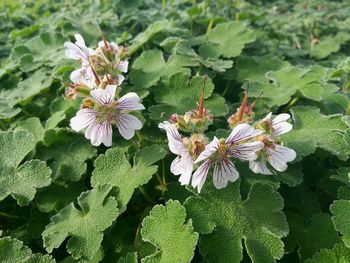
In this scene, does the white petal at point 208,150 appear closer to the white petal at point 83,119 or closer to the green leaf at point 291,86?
the white petal at point 83,119

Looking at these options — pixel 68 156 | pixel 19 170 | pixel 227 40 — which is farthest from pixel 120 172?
pixel 227 40

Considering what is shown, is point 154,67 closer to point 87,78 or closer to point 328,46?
point 87,78

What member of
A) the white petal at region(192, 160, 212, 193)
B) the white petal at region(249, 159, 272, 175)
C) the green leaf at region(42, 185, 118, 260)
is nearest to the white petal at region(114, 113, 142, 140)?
the green leaf at region(42, 185, 118, 260)

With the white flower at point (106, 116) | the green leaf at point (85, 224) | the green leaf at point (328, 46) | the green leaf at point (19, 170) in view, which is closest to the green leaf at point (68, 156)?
the green leaf at point (19, 170)

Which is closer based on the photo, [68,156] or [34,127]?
[68,156]

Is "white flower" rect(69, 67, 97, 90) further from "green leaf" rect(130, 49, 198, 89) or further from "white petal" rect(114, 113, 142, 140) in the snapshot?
"green leaf" rect(130, 49, 198, 89)

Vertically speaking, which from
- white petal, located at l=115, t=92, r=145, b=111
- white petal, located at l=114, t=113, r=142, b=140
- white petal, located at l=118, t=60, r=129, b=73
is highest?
white petal, located at l=115, t=92, r=145, b=111

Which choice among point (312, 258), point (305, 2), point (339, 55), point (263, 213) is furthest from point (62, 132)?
point (305, 2)
